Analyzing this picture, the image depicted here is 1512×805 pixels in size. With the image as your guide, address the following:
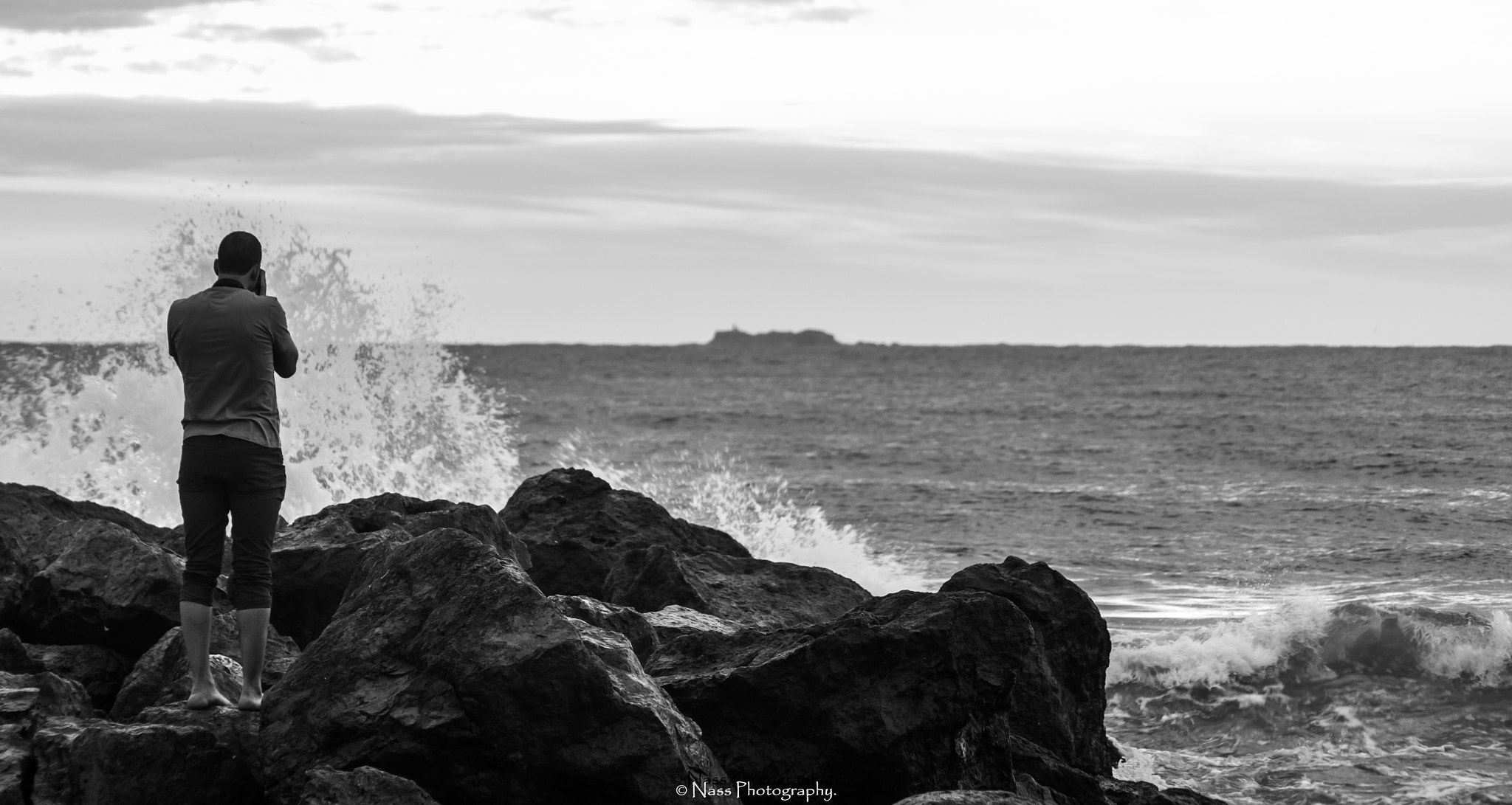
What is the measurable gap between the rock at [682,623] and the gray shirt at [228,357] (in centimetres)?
201

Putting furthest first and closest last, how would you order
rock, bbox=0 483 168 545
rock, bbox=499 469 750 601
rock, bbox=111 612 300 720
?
rock, bbox=499 469 750 601
rock, bbox=0 483 168 545
rock, bbox=111 612 300 720

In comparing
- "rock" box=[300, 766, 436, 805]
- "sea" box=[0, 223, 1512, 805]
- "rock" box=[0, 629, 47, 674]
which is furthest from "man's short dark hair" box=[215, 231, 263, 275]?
"sea" box=[0, 223, 1512, 805]

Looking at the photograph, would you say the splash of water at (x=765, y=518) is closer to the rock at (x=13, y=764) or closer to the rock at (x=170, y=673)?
the rock at (x=170, y=673)

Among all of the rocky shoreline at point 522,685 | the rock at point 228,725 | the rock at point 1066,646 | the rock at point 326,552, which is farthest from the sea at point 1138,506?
the rock at point 228,725

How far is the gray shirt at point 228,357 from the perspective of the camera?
489 cm

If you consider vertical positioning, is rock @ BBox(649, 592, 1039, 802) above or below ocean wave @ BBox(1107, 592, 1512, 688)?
above

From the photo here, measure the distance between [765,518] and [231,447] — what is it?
480 inches

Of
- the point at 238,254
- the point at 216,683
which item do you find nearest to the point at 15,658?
the point at 216,683

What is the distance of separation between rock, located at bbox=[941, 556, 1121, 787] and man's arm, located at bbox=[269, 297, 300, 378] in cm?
312

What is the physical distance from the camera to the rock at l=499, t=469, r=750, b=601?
8359 millimetres

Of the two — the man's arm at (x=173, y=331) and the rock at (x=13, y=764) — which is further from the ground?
the man's arm at (x=173, y=331)

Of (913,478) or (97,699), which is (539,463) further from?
(97,699)

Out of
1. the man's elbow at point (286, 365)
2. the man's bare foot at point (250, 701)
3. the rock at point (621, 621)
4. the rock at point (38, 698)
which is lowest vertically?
the rock at point (38, 698)

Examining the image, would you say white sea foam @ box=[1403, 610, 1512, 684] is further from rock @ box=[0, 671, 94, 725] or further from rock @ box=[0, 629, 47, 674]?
rock @ box=[0, 629, 47, 674]
